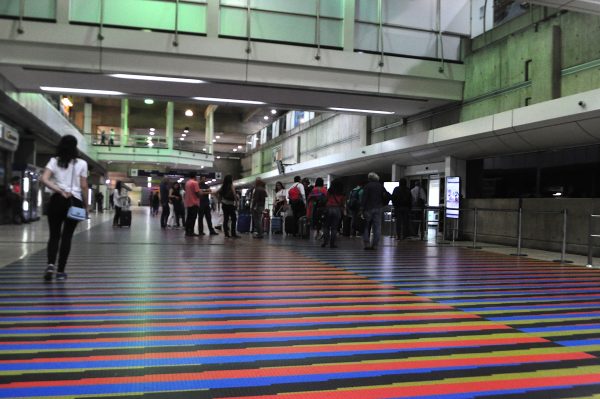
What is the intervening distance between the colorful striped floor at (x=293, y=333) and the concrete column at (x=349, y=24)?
7676 mm

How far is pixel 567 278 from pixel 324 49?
322 inches

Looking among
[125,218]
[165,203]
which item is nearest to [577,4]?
[165,203]

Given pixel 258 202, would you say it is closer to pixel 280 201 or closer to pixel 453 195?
pixel 280 201

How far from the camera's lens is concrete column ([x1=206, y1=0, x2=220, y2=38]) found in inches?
484

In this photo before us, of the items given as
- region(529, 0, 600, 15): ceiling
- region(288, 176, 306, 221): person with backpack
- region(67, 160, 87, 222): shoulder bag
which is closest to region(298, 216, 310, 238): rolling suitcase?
region(288, 176, 306, 221): person with backpack

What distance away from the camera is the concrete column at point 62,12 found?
1141cm

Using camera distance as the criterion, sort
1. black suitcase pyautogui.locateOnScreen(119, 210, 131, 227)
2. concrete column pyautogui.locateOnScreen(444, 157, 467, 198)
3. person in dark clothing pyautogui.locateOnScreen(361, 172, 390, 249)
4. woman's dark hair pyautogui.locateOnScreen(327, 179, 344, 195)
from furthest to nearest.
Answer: black suitcase pyautogui.locateOnScreen(119, 210, 131, 227) → concrete column pyautogui.locateOnScreen(444, 157, 467, 198) → woman's dark hair pyautogui.locateOnScreen(327, 179, 344, 195) → person in dark clothing pyautogui.locateOnScreen(361, 172, 390, 249)

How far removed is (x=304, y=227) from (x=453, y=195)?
457 centimetres

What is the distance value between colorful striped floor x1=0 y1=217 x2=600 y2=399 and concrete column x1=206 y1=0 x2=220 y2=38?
22.7 ft

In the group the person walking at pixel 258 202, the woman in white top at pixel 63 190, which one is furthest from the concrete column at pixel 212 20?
the woman in white top at pixel 63 190

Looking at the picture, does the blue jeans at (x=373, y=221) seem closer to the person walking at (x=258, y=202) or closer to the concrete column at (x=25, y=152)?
the person walking at (x=258, y=202)

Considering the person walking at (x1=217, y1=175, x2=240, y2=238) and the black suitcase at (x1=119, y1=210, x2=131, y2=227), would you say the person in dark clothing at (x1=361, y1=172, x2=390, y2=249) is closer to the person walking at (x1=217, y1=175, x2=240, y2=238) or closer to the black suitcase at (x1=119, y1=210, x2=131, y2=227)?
the person walking at (x1=217, y1=175, x2=240, y2=238)

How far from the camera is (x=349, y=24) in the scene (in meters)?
13.4

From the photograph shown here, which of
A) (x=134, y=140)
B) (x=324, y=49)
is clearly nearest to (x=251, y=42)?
(x=324, y=49)
